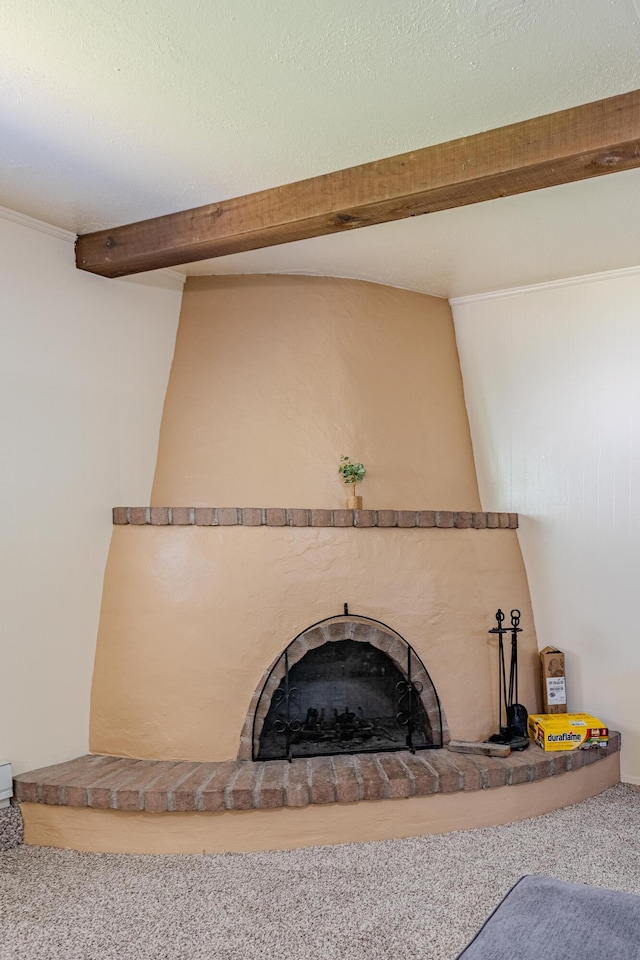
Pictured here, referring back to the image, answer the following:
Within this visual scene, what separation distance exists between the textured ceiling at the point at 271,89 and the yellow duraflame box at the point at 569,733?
2195 millimetres

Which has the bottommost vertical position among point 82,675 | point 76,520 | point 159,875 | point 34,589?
point 159,875

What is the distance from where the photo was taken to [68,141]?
7.60ft

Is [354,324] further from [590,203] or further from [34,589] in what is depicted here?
[34,589]

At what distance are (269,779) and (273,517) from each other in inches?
42.0

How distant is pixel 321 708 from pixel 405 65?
2.56m

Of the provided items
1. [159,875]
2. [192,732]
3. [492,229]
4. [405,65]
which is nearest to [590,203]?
[492,229]

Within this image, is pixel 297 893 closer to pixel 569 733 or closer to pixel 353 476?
pixel 569 733

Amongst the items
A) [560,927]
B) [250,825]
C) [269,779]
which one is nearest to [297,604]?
[269,779]

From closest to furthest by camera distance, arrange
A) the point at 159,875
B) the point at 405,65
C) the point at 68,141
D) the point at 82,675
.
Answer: the point at 405,65
the point at 68,141
the point at 159,875
the point at 82,675

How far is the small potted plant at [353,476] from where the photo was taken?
3361mm

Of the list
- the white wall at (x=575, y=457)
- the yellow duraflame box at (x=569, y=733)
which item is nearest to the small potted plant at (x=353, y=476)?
the white wall at (x=575, y=457)

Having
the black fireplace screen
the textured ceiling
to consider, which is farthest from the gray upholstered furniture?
the textured ceiling

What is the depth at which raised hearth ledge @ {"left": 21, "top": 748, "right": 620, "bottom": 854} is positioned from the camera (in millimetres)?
2768

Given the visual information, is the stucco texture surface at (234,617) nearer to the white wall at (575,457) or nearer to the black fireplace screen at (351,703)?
the black fireplace screen at (351,703)
